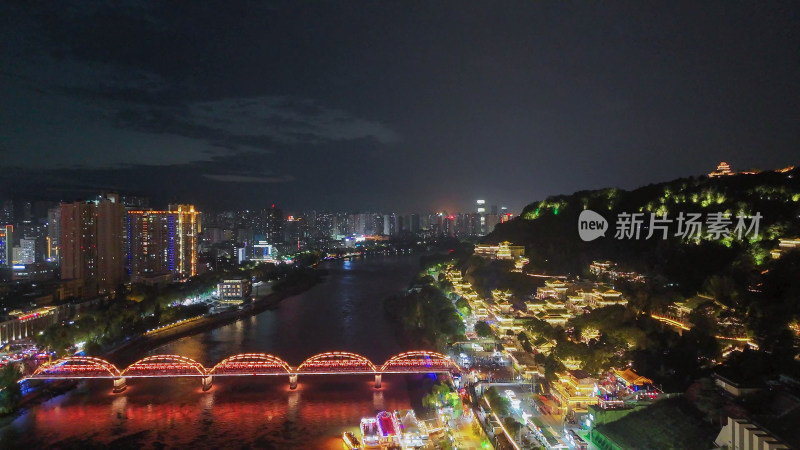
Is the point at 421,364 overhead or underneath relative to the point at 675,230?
underneath

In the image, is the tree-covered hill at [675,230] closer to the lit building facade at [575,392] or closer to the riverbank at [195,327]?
the lit building facade at [575,392]

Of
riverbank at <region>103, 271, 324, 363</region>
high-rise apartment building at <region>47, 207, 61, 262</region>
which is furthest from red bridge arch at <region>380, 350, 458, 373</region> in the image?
high-rise apartment building at <region>47, 207, 61, 262</region>

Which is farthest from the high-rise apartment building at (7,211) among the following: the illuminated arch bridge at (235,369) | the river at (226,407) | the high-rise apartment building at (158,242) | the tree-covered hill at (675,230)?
the tree-covered hill at (675,230)

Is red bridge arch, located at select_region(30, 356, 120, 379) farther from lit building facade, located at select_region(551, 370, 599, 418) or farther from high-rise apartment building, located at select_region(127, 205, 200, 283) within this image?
high-rise apartment building, located at select_region(127, 205, 200, 283)

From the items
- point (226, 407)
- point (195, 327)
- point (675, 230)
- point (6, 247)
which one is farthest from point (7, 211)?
point (675, 230)

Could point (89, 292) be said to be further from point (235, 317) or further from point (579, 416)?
point (579, 416)

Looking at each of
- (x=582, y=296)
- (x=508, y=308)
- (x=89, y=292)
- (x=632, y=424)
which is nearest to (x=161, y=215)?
(x=89, y=292)

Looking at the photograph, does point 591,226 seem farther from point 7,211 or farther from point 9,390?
point 7,211
